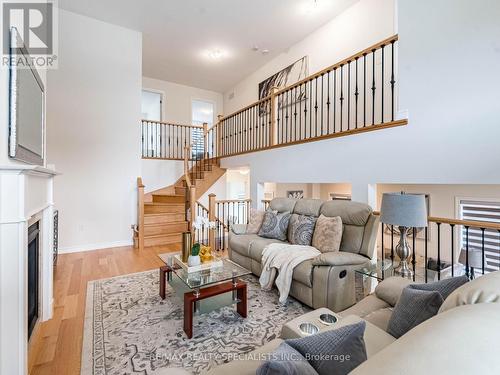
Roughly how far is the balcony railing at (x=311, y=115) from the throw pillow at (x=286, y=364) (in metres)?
2.60

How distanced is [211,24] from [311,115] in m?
2.67

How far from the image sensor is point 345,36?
4.53 meters

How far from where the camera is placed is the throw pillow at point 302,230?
2.98 meters

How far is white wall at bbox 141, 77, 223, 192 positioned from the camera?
6512 millimetres

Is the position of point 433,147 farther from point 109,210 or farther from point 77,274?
point 109,210

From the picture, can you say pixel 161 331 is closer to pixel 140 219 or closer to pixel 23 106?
pixel 23 106

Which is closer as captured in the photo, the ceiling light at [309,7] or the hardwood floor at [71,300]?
the hardwood floor at [71,300]

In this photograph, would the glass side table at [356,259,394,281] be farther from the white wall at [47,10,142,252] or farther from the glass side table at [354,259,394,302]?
the white wall at [47,10,142,252]

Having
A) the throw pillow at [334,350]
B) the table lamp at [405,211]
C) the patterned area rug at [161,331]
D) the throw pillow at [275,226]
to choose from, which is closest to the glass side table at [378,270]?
the table lamp at [405,211]

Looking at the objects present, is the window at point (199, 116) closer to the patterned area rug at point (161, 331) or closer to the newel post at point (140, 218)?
the newel post at point (140, 218)

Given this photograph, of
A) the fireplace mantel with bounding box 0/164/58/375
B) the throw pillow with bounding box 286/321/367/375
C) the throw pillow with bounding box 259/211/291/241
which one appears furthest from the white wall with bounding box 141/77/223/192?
the throw pillow with bounding box 286/321/367/375

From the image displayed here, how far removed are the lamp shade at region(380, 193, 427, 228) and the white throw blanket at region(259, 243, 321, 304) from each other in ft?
2.91

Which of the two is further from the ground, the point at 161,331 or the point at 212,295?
the point at 212,295

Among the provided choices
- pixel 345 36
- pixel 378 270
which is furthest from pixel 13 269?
pixel 345 36
